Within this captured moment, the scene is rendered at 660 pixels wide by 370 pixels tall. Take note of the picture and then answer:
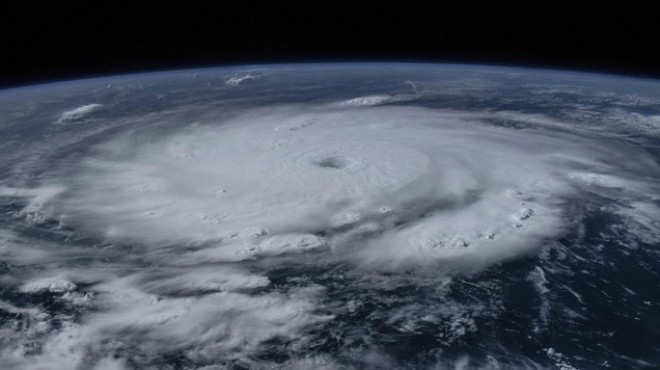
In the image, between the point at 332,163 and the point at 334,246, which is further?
the point at 332,163

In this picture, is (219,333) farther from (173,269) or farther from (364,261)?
(364,261)

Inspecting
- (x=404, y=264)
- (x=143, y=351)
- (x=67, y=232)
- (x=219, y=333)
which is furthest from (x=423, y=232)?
(x=67, y=232)

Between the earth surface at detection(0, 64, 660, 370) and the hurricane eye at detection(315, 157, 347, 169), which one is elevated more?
the hurricane eye at detection(315, 157, 347, 169)

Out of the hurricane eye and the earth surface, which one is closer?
the earth surface

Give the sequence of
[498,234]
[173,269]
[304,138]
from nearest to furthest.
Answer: [173,269] < [498,234] < [304,138]

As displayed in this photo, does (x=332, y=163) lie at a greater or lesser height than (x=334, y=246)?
greater

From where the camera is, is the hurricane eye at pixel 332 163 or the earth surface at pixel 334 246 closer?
the earth surface at pixel 334 246

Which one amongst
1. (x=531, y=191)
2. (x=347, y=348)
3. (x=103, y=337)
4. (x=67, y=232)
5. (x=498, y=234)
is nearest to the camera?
(x=347, y=348)

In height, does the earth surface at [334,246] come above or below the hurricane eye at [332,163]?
below
